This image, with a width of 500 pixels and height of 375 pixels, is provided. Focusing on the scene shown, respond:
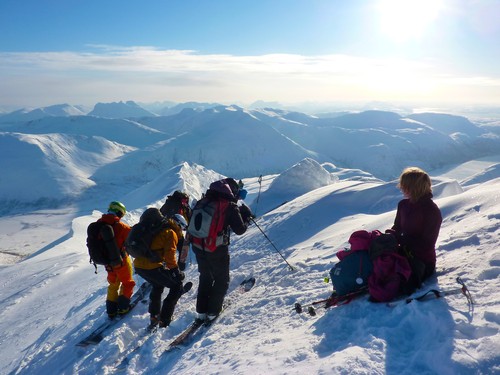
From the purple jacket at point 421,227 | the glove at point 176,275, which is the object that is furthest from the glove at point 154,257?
the purple jacket at point 421,227

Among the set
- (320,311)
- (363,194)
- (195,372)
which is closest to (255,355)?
(195,372)

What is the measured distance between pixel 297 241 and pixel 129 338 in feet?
21.8

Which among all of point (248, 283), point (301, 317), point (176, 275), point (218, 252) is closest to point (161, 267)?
point (176, 275)

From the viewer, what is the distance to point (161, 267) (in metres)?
7.56

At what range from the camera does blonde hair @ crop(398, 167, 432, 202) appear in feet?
18.2

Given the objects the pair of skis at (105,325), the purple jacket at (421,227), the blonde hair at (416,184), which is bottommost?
the pair of skis at (105,325)

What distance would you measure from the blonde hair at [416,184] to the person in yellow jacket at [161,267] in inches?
177

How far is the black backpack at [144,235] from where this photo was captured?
23.3ft

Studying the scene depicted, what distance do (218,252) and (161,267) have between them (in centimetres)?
136

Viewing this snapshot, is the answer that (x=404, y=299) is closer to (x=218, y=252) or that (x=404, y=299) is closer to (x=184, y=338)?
(x=218, y=252)

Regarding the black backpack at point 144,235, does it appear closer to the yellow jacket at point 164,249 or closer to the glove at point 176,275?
the yellow jacket at point 164,249

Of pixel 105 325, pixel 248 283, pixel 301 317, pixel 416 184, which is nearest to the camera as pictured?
pixel 416 184

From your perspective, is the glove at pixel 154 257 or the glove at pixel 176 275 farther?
the glove at pixel 176 275

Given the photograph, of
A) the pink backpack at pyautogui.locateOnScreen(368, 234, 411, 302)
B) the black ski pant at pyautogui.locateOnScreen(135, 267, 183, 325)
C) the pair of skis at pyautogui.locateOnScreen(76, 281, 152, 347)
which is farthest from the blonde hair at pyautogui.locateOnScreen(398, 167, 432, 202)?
the pair of skis at pyautogui.locateOnScreen(76, 281, 152, 347)
